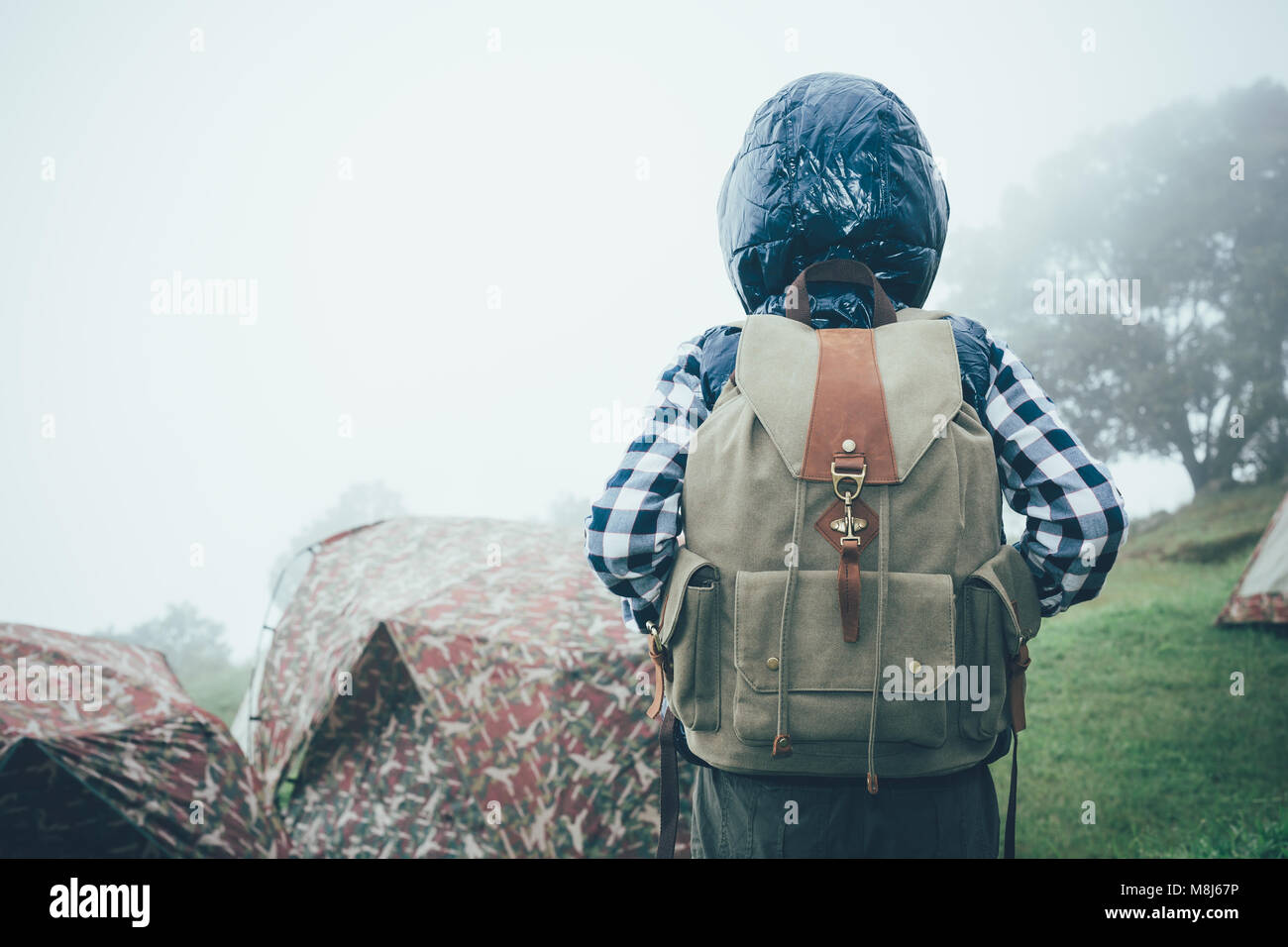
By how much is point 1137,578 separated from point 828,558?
7446mm

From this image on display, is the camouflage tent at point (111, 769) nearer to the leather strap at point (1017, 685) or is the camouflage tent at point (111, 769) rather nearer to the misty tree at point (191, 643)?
the leather strap at point (1017, 685)

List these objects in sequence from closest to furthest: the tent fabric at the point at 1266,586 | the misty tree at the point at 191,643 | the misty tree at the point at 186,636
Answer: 1. the tent fabric at the point at 1266,586
2. the misty tree at the point at 191,643
3. the misty tree at the point at 186,636

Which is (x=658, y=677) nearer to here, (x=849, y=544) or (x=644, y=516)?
(x=644, y=516)

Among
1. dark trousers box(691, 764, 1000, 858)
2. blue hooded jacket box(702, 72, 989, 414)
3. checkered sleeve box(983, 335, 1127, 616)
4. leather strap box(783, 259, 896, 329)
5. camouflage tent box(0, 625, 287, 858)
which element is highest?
blue hooded jacket box(702, 72, 989, 414)

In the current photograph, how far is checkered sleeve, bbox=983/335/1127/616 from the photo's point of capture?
149cm

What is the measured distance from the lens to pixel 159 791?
2402mm

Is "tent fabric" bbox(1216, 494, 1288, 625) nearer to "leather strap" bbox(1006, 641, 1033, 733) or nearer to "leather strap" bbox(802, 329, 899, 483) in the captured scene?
"leather strap" bbox(1006, 641, 1033, 733)

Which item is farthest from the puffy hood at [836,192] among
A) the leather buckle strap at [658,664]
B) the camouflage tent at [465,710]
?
the camouflage tent at [465,710]

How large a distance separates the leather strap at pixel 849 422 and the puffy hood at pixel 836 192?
0.31 metres

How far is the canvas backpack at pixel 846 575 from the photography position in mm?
1402

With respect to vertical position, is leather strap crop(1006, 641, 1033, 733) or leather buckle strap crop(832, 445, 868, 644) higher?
leather buckle strap crop(832, 445, 868, 644)

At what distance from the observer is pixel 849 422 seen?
1.41 meters

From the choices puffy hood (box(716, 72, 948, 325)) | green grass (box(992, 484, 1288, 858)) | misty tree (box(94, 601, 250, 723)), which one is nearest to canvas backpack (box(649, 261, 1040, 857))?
puffy hood (box(716, 72, 948, 325))

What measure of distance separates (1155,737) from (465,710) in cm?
370
